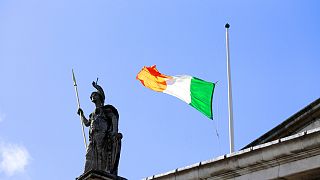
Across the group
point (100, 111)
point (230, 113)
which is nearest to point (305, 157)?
point (100, 111)

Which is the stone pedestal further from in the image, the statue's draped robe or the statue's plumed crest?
the statue's plumed crest

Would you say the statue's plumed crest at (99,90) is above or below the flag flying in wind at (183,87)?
below

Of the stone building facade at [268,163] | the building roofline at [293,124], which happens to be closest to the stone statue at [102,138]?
the stone building facade at [268,163]

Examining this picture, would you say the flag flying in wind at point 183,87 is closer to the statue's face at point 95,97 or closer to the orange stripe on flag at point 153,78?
the orange stripe on flag at point 153,78

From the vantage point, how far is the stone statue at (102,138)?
1966cm

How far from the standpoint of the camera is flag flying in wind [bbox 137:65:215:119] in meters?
30.1

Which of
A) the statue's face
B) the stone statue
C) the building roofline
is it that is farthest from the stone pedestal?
the building roofline

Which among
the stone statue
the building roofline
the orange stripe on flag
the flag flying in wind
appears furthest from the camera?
the orange stripe on flag

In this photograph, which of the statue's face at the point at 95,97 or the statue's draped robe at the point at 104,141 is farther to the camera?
the statue's face at the point at 95,97

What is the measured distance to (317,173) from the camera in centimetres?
1484

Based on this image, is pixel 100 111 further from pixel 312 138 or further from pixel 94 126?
pixel 312 138

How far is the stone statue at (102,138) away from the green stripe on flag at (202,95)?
9.20 meters

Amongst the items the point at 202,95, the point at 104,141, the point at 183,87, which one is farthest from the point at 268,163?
the point at 183,87

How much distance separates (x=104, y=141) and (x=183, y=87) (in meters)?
11.0
